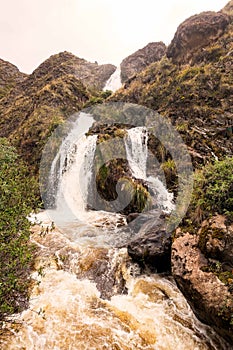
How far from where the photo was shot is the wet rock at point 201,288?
5.24 meters

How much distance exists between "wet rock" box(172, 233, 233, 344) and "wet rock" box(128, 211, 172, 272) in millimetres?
1086

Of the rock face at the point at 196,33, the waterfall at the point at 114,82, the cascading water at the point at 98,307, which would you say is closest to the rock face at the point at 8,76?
the waterfall at the point at 114,82

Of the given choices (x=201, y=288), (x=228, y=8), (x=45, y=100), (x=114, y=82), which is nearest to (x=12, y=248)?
(x=201, y=288)

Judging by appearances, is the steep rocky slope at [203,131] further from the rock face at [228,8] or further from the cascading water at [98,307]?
→ the cascading water at [98,307]

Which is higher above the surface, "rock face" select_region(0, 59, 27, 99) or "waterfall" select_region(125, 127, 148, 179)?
"rock face" select_region(0, 59, 27, 99)

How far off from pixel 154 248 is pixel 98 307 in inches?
101

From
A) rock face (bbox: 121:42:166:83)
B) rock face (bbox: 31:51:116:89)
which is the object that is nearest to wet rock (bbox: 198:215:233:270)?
rock face (bbox: 121:42:166:83)

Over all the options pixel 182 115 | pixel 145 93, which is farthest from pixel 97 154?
pixel 145 93

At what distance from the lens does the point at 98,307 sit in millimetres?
6828

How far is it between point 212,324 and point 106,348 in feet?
8.17

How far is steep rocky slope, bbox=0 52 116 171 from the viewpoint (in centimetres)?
2516

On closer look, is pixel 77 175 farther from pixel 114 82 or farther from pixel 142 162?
pixel 114 82

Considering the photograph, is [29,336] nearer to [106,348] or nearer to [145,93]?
[106,348]

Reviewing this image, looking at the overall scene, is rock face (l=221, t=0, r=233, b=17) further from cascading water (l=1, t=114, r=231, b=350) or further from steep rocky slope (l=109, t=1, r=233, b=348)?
cascading water (l=1, t=114, r=231, b=350)
